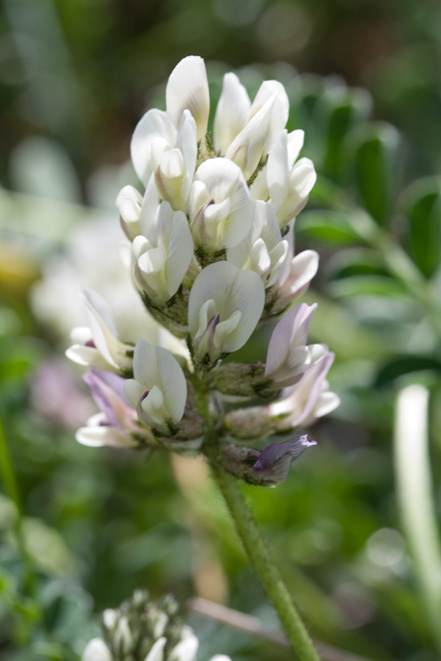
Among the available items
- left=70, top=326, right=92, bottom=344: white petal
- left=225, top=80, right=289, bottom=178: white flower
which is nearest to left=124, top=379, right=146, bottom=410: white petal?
left=70, top=326, right=92, bottom=344: white petal

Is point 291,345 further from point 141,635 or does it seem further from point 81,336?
point 141,635

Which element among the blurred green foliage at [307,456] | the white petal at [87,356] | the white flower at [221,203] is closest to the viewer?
the white flower at [221,203]

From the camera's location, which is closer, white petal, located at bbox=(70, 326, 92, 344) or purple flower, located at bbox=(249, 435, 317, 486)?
purple flower, located at bbox=(249, 435, 317, 486)

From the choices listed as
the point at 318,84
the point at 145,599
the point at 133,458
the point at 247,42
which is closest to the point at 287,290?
the point at 145,599

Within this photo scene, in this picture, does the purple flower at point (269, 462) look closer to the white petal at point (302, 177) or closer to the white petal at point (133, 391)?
the white petal at point (133, 391)

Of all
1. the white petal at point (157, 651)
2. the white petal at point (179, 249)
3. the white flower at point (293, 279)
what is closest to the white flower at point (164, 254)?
the white petal at point (179, 249)

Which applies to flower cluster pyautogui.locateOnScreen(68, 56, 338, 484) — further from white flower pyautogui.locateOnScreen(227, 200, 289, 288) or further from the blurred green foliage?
the blurred green foliage

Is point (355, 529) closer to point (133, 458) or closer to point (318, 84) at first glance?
point (133, 458)
